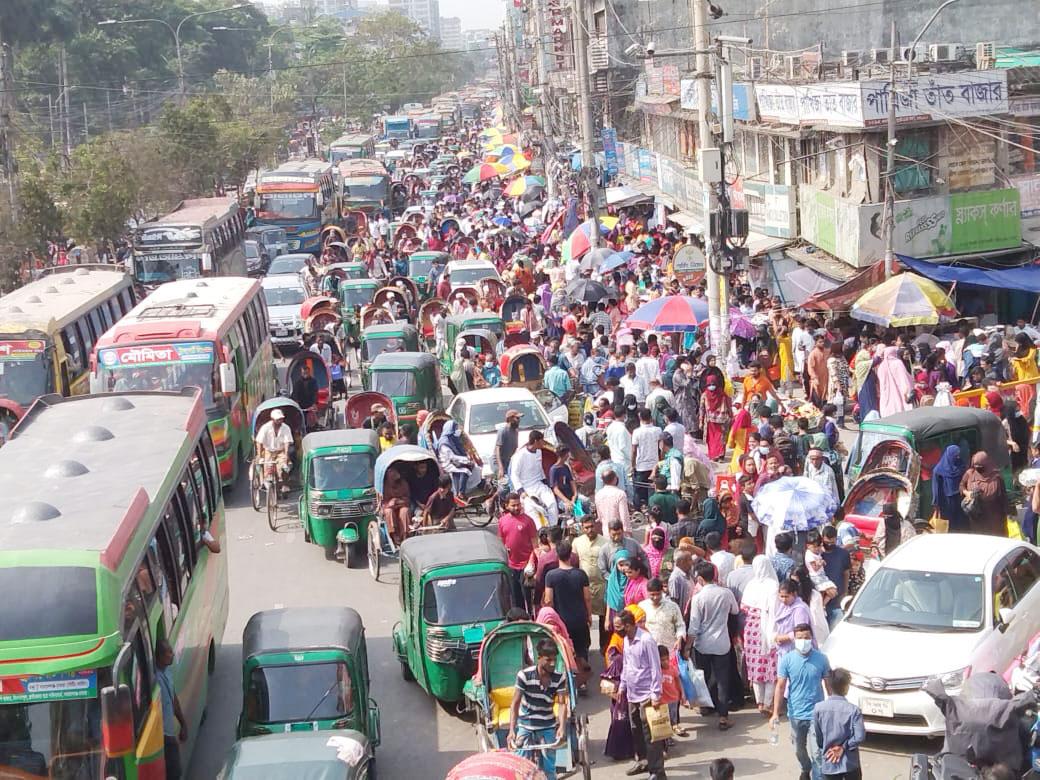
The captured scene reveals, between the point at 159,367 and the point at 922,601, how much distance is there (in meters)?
11.8

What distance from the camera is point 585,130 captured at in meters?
37.8

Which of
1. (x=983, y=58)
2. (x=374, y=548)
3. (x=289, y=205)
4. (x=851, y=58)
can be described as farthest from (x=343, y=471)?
(x=289, y=205)

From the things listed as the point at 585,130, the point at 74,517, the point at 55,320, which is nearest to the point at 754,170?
the point at 585,130

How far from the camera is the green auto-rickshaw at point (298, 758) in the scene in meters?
9.34

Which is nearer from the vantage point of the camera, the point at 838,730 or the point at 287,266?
the point at 838,730

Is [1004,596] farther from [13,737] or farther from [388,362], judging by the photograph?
[388,362]

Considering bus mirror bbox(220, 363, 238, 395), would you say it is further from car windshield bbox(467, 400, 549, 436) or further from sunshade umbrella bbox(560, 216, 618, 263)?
sunshade umbrella bbox(560, 216, 618, 263)

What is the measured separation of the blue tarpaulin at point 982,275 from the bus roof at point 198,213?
20283 mm

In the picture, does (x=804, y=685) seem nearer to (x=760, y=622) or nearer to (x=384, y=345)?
(x=760, y=622)

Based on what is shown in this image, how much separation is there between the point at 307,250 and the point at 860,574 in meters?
37.1

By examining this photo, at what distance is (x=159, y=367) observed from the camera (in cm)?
2064

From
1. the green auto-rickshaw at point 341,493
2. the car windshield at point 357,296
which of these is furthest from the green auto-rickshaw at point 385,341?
the green auto-rickshaw at point 341,493

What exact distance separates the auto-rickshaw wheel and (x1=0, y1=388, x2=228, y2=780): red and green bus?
12.3 feet

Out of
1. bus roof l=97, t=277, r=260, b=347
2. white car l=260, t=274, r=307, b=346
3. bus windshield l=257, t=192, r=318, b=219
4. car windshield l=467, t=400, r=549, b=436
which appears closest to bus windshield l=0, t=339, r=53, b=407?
bus roof l=97, t=277, r=260, b=347
